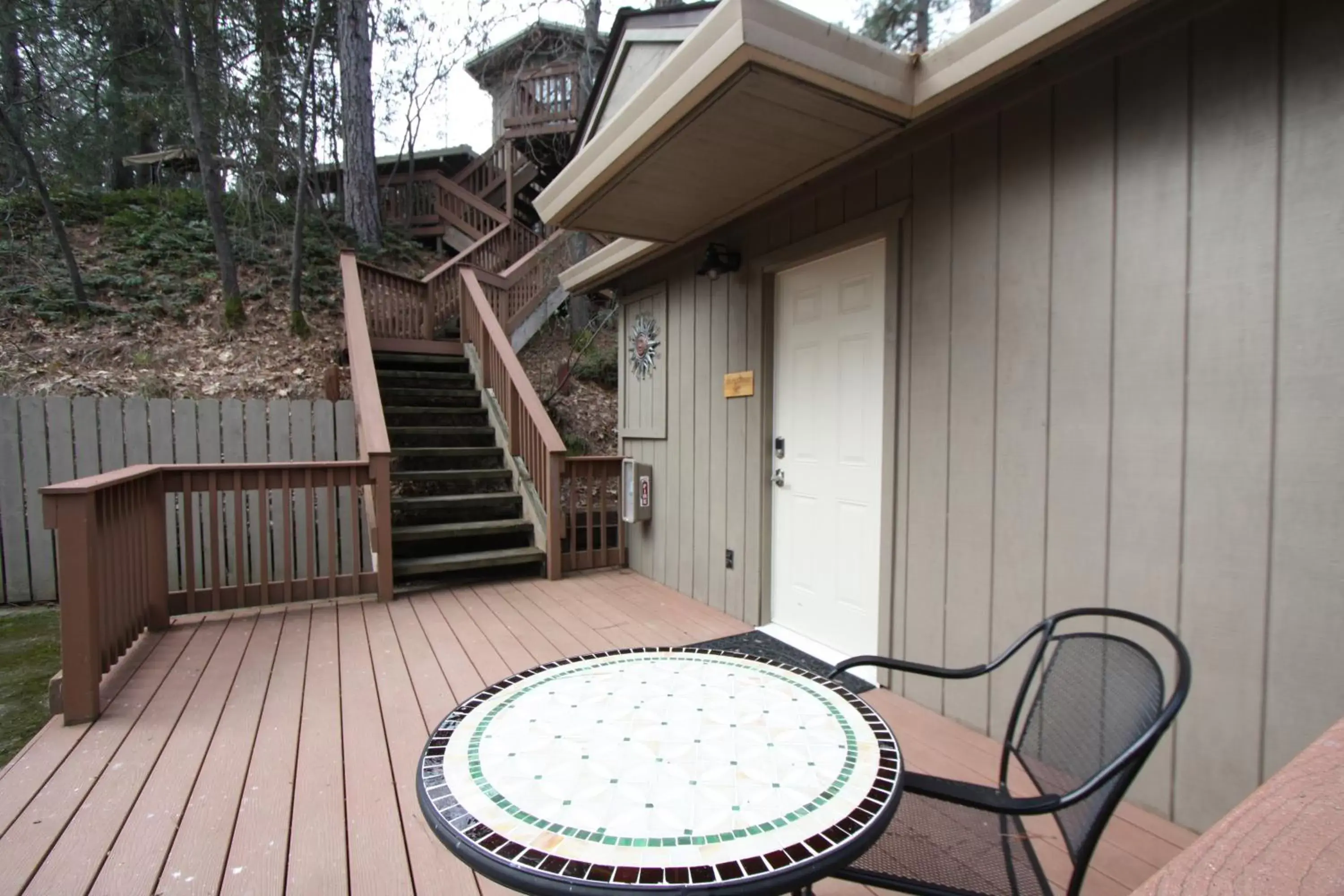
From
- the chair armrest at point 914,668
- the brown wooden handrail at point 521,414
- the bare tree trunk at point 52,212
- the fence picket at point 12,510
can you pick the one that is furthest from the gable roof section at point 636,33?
the bare tree trunk at point 52,212

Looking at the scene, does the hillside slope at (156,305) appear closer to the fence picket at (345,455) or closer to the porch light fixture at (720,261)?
the fence picket at (345,455)

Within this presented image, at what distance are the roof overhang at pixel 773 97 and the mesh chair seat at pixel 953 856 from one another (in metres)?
1.99

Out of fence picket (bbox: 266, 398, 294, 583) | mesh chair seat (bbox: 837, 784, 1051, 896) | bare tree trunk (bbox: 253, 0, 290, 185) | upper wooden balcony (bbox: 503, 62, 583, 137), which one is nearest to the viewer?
mesh chair seat (bbox: 837, 784, 1051, 896)

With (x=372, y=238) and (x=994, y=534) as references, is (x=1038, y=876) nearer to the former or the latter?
(x=994, y=534)

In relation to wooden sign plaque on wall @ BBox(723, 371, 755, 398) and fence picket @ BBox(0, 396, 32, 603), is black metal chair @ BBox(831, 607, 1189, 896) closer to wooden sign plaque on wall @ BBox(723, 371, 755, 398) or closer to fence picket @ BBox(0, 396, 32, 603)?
wooden sign plaque on wall @ BBox(723, 371, 755, 398)

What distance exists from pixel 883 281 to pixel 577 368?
19.4ft

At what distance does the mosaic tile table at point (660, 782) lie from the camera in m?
0.79

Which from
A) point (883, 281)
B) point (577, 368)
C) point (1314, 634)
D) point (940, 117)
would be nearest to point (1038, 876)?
point (1314, 634)

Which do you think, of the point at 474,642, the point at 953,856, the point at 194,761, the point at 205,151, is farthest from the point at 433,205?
the point at 953,856

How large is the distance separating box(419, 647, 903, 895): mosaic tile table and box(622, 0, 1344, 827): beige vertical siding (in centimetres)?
118

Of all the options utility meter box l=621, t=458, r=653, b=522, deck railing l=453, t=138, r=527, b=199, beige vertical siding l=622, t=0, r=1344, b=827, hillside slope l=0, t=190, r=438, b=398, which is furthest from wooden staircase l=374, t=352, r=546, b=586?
deck railing l=453, t=138, r=527, b=199

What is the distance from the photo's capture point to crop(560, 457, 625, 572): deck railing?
458 cm

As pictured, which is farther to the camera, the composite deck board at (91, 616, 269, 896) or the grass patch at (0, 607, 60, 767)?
the grass patch at (0, 607, 60, 767)

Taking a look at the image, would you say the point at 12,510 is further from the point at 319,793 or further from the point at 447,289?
the point at 447,289
